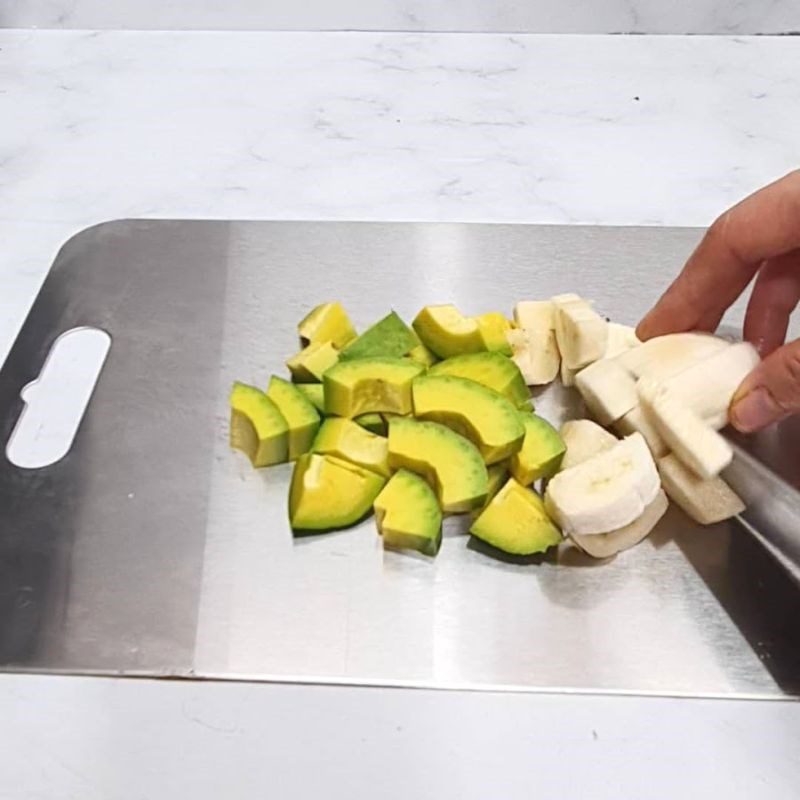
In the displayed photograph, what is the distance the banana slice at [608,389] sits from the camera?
0.96 metres

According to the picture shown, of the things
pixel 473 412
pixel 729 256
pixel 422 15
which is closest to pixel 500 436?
pixel 473 412

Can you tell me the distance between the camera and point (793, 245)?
3.04 feet

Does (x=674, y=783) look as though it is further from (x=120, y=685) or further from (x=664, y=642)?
(x=120, y=685)

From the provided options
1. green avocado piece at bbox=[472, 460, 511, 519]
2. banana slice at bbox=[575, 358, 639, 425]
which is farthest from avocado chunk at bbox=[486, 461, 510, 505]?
banana slice at bbox=[575, 358, 639, 425]

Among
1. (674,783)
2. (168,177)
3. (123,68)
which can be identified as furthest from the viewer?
(123,68)

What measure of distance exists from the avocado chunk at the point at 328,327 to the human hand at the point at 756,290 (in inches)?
10.5

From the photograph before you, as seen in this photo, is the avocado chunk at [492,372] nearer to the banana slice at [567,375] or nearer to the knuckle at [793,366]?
the banana slice at [567,375]

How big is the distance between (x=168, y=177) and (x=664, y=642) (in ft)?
2.64

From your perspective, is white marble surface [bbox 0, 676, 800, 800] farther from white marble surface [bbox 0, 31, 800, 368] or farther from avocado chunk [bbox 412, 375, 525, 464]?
white marble surface [bbox 0, 31, 800, 368]

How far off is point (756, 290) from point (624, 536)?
0.27 m

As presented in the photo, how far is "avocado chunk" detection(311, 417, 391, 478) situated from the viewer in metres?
0.94

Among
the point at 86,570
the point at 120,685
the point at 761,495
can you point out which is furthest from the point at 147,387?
the point at 761,495

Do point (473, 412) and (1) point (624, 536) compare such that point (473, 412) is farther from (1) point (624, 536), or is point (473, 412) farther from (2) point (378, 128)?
(2) point (378, 128)

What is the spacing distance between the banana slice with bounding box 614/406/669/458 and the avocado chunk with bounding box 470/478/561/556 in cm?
11
